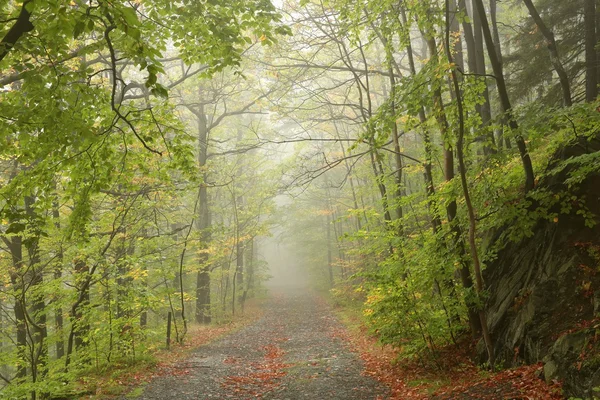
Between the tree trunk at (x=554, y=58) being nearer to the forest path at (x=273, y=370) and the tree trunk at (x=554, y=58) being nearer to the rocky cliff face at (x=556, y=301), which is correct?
the rocky cliff face at (x=556, y=301)

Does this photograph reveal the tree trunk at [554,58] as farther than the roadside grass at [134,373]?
Yes

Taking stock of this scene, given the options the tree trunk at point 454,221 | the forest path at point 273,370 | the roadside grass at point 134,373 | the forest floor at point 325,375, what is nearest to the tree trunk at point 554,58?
the tree trunk at point 454,221

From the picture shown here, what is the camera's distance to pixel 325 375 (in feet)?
29.7

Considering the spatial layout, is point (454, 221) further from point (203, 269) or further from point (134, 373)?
point (203, 269)

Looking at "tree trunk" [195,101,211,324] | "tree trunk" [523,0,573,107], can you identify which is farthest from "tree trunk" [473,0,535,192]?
"tree trunk" [195,101,211,324]

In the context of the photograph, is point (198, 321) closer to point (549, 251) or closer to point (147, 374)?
point (147, 374)

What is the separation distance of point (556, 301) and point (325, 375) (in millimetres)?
5250

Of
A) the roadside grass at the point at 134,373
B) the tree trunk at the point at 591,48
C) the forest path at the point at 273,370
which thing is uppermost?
the tree trunk at the point at 591,48

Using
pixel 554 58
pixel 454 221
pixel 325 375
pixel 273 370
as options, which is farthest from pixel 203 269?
pixel 554 58

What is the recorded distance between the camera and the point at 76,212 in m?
5.71

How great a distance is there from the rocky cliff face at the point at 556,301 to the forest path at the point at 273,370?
273 centimetres

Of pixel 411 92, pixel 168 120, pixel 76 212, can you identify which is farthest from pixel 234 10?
pixel 76 212

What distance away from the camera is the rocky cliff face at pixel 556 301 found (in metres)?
4.95

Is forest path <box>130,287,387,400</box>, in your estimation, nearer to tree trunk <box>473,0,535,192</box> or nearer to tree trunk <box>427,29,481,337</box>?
tree trunk <box>427,29,481,337</box>
